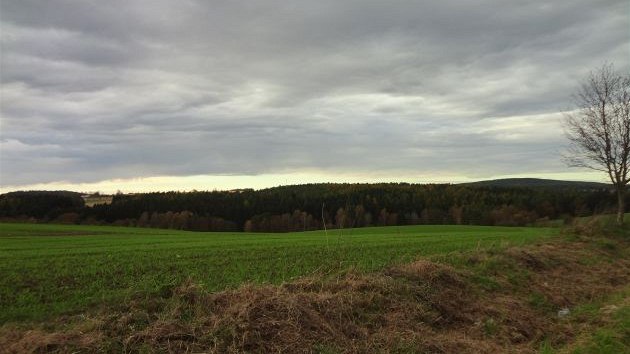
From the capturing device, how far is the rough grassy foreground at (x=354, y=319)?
23.5 ft

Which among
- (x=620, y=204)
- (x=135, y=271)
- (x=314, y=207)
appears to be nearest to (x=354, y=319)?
(x=135, y=271)

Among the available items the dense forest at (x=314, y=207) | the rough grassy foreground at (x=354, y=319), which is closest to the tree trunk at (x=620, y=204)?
the rough grassy foreground at (x=354, y=319)

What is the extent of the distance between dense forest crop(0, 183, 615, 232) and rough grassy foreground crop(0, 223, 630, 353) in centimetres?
7004

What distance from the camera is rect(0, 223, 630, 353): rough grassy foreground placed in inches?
282

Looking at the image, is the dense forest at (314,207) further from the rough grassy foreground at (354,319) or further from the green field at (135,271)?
the rough grassy foreground at (354,319)

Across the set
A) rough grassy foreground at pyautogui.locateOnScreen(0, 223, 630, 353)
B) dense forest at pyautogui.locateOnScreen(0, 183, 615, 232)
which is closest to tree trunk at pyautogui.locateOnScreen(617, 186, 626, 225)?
rough grassy foreground at pyautogui.locateOnScreen(0, 223, 630, 353)

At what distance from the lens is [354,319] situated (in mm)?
8742

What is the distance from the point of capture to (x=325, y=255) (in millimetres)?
23359

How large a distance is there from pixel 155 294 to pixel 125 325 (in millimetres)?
1570

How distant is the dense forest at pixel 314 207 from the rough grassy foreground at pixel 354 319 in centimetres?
7004

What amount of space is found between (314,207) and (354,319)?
315 feet

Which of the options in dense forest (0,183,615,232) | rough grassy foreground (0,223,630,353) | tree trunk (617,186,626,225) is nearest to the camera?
rough grassy foreground (0,223,630,353)

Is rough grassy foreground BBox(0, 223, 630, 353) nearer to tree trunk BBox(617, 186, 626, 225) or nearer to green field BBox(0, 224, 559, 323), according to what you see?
green field BBox(0, 224, 559, 323)

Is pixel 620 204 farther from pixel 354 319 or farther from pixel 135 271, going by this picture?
pixel 354 319
